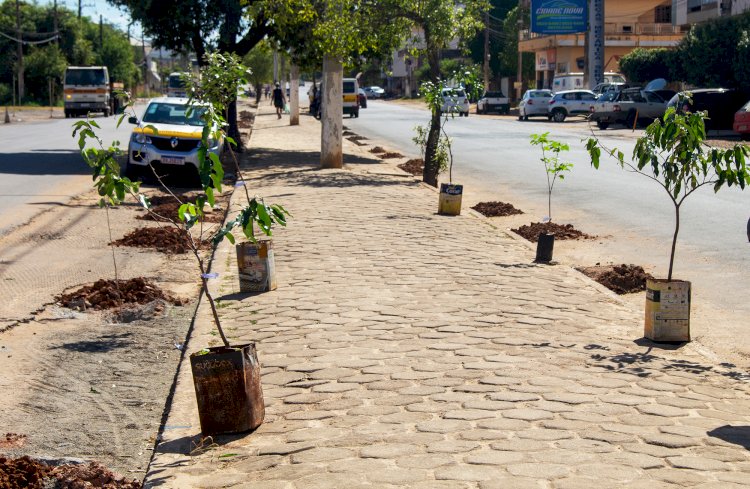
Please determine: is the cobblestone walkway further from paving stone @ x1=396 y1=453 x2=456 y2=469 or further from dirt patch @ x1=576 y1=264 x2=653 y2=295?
dirt patch @ x1=576 y1=264 x2=653 y2=295

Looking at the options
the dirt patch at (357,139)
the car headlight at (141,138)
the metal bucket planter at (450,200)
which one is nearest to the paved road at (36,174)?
the car headlight at (141,138)

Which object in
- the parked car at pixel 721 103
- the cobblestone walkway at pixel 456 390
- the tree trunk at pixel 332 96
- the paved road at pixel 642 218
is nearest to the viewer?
the cobblestone walkway at pixel 456 390

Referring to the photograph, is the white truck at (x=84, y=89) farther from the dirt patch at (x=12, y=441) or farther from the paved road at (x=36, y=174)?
the dirt patch at (x=12, y=441)

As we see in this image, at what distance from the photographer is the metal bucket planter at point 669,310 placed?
7160 mm

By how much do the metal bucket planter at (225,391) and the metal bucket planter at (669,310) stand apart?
3123 millimetres

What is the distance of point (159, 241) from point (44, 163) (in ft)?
39.1

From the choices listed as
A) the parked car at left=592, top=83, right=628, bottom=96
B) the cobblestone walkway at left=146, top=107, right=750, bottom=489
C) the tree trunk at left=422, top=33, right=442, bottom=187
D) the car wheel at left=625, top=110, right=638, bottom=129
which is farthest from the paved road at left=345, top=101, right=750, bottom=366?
the parked car at left=592, top=83, right=628, bottom=96

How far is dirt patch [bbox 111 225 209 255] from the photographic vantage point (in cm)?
1232

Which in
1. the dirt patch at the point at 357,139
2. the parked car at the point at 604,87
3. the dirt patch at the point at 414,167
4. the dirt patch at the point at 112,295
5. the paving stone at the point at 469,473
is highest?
the parked car at the point at 604,87

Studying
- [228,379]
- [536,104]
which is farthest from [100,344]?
[536,104]

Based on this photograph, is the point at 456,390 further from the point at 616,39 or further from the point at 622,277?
the point at 616,39

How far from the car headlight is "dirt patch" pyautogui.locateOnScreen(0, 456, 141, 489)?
15264 mm

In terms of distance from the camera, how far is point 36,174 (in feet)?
68.6

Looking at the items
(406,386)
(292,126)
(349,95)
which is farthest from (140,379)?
(349,95)
